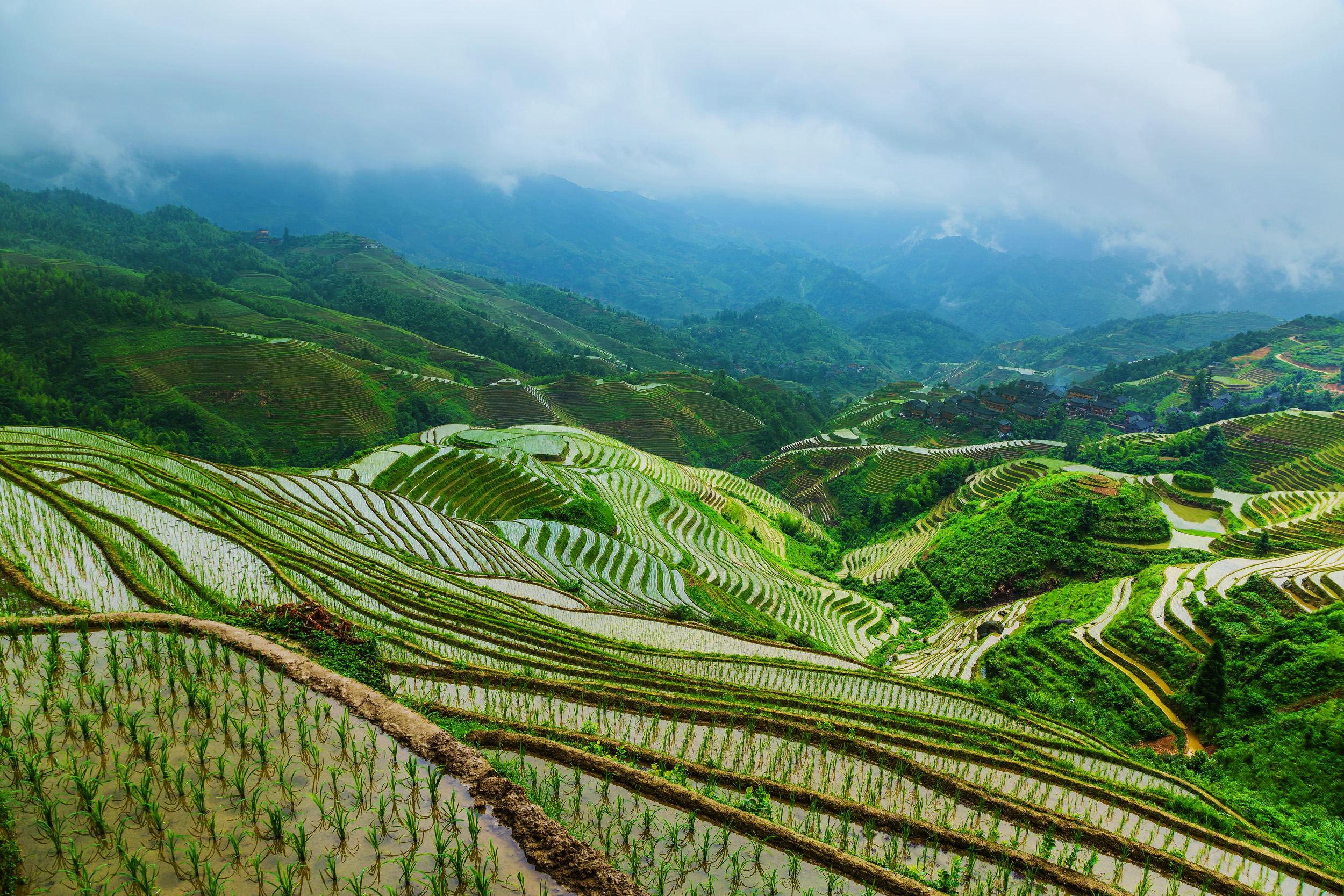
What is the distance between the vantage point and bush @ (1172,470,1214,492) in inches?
1791

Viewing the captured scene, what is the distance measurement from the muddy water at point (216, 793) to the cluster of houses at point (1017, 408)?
91.0 m

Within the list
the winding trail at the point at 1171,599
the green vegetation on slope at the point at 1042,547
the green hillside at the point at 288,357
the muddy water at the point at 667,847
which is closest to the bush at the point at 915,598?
the green vegetation on slope at the point at 1042,547

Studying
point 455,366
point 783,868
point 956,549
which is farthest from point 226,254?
point 783,868

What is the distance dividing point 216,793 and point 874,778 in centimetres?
735

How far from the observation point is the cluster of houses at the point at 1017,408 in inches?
3290

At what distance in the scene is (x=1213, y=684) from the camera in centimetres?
1853

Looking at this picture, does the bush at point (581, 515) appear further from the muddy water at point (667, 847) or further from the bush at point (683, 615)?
the muddy water at point (667, 847)

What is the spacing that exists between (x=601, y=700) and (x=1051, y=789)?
23.2ft

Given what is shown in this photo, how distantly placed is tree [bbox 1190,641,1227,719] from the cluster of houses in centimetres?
7001

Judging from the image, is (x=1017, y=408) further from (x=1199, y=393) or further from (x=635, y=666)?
(x=635, y=666)

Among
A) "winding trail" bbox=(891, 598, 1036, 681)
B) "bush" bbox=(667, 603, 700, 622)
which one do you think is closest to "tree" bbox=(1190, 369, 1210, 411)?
"winding trail" bbox=(891, 598, 1036, 681)

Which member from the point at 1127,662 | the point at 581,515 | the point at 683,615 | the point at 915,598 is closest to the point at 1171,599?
the point at 1127,662

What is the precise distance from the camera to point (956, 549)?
4144 cm

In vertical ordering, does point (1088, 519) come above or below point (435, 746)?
above
